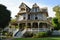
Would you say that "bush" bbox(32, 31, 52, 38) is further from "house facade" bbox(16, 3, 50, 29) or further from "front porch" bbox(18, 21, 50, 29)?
"front porch" bbox(18, 21, 50, 29)

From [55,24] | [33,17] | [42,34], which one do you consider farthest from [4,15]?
[55,24]

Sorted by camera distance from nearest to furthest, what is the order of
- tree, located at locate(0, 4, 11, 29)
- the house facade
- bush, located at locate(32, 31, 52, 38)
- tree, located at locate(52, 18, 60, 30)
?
tree, located at locate(0, 4, 11, 29), bush, located at locate(32, 31, 52, 38), the house facade, tree, located at locate(52, 18, 60, 30)

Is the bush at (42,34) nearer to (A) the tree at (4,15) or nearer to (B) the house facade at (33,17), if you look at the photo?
(A) the tree at (4,15)

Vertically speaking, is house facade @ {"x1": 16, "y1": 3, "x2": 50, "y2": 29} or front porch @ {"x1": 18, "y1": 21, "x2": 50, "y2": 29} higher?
house facade @ {"x1": 16, "y1": 3, "x2": 50, "y2": 29}

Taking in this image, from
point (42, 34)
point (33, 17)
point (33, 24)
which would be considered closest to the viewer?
point (42, 34)

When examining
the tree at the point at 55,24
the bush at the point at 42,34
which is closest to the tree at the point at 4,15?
the bush at the point at 42,34

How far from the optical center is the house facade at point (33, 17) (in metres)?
53.0

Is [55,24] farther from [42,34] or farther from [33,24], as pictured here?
[42,34]

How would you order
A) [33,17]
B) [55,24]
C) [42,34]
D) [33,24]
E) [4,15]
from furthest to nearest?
[55,24]
[33,17]
[33,24]
[42,34]
[4,15]

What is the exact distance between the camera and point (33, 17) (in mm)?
54562

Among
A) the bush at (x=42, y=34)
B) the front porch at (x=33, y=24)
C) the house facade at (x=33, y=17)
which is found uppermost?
the house facade at (x=33, y=17)

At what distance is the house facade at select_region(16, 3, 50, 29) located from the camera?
174ft

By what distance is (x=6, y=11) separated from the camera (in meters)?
42.7

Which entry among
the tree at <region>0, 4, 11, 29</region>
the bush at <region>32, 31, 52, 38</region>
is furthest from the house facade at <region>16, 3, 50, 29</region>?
the tree at <region>0, 4, 11, 29</region>
